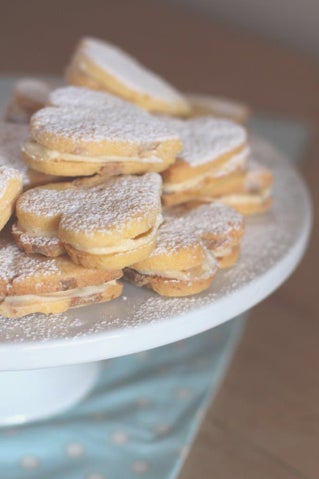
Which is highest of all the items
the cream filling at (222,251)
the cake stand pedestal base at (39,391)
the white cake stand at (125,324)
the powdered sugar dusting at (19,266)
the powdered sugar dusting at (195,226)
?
the powdered sugar dusting at (195,226)

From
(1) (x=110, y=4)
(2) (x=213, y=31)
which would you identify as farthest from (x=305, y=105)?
(1) (x=110, y=4)

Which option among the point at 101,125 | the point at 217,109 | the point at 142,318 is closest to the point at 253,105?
the point at 217,109

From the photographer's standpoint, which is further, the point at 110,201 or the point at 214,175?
the point at 214,175

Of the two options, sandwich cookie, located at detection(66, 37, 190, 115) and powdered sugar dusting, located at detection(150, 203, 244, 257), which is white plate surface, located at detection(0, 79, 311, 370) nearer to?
powdered sugar dusting, located at detection(150, 203, 244, 257)

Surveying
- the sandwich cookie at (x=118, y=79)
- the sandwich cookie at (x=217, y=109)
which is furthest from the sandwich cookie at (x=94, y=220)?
the sandwich cookie at (x=217, y=109)

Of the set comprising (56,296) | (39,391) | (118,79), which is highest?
(118,79)

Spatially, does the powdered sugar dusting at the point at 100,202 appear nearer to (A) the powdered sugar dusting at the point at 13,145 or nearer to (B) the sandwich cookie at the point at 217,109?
(A) the powdered sugar dusting at the point at 13,145

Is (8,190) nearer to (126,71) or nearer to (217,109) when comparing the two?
(126,71)
